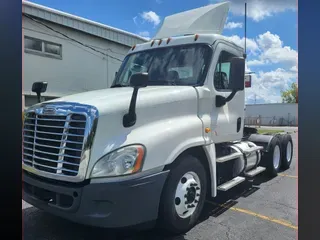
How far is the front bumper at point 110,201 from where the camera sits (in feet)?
9.03

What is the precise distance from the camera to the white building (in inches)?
216

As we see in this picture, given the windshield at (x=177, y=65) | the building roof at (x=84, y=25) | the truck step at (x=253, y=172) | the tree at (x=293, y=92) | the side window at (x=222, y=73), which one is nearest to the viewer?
the tree at (x=293, y=92)

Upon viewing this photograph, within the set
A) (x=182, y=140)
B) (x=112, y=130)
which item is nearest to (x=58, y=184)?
(x=112, y=130)

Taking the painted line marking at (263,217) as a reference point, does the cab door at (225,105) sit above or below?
above

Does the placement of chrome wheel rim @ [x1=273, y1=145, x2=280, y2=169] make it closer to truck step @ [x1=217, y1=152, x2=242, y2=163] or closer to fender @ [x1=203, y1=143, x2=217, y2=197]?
truck step @ [x1=217, y1=152, x2=242, y2=163]

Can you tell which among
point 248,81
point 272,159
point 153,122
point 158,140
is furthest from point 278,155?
point 158,140

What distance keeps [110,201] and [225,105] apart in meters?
2.46

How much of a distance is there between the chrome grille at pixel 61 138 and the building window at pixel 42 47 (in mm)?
2732

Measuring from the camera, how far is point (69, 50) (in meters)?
6.41

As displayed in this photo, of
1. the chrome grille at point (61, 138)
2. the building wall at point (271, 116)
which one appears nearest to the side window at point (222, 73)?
the building wall at point (271, 116)

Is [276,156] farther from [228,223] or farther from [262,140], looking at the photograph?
[228,223]

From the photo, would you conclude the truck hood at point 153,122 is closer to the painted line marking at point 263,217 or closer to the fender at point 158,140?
the fender at point 158,140
